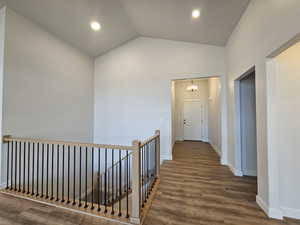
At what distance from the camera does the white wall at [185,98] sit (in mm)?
7219

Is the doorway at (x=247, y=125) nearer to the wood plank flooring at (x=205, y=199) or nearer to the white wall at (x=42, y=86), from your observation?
the wood plank flooring at (x=205, y=199)

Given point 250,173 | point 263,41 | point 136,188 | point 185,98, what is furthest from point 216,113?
point 136,188

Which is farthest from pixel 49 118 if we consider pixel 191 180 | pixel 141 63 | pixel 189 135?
→ pixel 189 135

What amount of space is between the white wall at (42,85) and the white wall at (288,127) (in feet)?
13.9

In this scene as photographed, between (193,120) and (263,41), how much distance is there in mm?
5655

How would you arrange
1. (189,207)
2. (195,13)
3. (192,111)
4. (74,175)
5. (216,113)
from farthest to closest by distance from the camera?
(192,111) → (216,113) → (195,13) → (74,175) → (189,207)

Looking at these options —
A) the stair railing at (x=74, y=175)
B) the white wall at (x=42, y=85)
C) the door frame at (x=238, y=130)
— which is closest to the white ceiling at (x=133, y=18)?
the white wall at (x=42, y=85)

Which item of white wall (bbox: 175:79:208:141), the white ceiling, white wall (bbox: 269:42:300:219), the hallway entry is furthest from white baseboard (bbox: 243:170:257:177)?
white wall (bbox: 175:79:208:141)

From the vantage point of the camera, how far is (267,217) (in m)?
1.89

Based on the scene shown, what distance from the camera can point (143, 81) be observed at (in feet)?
14.8

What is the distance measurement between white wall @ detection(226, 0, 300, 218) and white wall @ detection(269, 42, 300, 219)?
0.57 feet

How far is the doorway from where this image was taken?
3.06 meters

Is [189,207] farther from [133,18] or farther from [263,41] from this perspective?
[133,18]

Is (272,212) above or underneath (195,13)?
underneath
